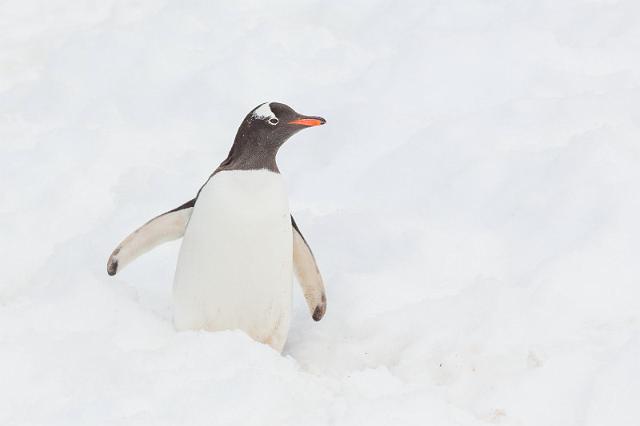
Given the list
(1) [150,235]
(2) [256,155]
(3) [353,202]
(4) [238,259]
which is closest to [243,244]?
(4) [238,259]

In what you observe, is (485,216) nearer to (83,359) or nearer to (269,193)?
(269,193)

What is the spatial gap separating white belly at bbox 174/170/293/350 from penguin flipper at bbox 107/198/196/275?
0.41 ft

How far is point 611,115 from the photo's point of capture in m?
4.59

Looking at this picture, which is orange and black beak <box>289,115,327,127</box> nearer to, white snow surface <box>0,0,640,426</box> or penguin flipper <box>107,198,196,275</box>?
penguin flipper <box>107,198,196,275</box>

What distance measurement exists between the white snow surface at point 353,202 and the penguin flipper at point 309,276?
127 mm

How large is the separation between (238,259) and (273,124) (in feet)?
1.52

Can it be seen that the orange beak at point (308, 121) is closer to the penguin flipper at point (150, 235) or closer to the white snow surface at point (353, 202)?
the penguin flipper at point (150, 235)

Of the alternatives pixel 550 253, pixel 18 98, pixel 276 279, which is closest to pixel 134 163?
pixel 18 98

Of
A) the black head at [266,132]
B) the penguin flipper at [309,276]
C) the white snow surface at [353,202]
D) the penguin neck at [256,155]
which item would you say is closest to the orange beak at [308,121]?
the black head at [266,132]

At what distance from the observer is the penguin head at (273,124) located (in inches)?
130

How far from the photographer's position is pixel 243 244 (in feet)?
10.8

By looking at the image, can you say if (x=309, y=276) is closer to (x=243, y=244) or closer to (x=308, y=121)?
(x=243, y=244)

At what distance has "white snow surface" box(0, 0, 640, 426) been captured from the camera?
2.80 metres

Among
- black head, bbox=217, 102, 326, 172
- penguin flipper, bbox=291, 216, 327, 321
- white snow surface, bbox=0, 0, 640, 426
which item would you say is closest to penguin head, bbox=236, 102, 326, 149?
black head, bbox=217, 102, 326, 172
